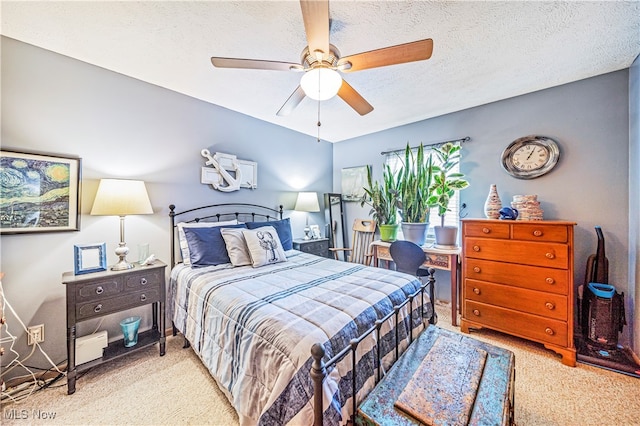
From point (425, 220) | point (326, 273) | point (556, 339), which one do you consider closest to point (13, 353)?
point (326, 273)

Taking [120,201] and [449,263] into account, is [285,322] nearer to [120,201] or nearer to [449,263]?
[120,201]

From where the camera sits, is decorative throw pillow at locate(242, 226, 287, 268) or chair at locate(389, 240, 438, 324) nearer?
decorative throw pillow at locate(242, 226, 287, 268)

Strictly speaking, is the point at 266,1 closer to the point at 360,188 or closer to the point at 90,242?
the point at 90,242

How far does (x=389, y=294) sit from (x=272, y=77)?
221cm

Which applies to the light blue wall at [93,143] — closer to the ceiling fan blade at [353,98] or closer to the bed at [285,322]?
the bed at [285,322]

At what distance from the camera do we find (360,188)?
421 centimetres

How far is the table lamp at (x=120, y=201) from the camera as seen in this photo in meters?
1.93

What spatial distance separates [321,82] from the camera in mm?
1621

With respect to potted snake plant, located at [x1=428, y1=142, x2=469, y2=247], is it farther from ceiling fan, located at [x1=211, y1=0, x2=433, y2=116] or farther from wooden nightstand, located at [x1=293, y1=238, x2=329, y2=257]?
ceiling fan, located at [x1=211, y1=0, x2=433, y2=116]

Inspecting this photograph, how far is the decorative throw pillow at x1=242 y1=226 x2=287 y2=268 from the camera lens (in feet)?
7.88

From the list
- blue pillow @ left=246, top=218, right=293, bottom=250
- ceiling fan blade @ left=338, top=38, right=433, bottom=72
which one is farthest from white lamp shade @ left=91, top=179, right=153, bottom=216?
ceiling fan blade @ left=338, top=38, right=433, bottom=72

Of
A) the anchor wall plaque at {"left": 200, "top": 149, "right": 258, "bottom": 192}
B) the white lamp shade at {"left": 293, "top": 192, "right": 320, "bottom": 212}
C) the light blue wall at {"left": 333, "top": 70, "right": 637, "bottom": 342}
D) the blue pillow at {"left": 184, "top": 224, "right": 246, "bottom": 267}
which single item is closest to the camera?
the light blue wall at {"left": 333, "top": 70, "right": 637, "bottom": 342}

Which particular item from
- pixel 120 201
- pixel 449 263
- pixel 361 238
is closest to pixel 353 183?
pixel 361 238

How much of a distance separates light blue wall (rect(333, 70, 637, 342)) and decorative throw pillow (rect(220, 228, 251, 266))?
2816 millimetres
